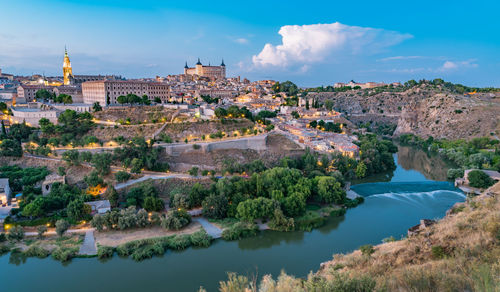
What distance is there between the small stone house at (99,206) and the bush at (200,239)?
636cm

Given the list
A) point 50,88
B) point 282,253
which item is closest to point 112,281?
point 282,253

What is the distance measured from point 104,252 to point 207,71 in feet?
281

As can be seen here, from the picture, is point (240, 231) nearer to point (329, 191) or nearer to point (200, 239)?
point (200, 239)

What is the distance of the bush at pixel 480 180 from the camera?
24.6 m

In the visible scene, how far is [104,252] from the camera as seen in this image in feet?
51.1

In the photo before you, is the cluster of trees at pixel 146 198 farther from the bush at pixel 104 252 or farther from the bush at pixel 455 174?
the bush at pixel 455 174

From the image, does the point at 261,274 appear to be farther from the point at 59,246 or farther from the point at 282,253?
the point at 59,246

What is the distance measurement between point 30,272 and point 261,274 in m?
10.8

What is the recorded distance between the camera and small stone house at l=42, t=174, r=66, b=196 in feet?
71.3

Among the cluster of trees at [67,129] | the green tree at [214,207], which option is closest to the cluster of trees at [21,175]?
the cluster of trees at [67,129]

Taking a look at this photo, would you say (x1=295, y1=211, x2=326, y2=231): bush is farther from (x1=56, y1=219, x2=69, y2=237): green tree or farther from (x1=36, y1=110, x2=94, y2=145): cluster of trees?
(x1=36, y1=110, x2=94, y2=145): cluster of trees

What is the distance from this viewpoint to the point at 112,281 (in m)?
14.0

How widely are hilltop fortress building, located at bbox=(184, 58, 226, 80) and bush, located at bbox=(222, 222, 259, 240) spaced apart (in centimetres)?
7995

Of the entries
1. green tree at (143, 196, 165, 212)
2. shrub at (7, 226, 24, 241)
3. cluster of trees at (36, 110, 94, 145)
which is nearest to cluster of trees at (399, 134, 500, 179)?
green tree at (143, 196, 165, 212)
